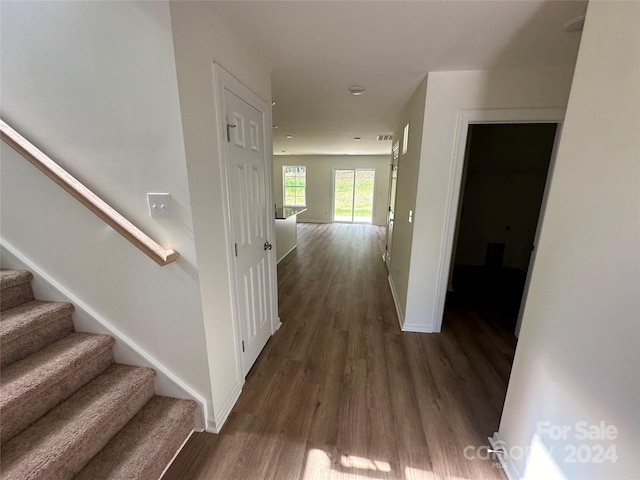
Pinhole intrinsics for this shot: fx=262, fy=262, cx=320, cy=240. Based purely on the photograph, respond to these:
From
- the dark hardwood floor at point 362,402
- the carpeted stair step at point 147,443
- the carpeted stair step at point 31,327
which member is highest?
the carpeted stair step at point 31,327

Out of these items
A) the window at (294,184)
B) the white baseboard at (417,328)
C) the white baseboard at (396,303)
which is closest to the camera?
the white baseboard at (417,328)

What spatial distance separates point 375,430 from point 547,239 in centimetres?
138

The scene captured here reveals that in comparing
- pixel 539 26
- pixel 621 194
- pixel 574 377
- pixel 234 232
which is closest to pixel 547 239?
pixel 621 194

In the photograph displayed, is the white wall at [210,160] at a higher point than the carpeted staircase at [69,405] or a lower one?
higher

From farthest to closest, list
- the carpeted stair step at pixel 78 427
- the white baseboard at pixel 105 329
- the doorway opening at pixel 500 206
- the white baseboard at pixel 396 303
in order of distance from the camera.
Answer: the doorway opening at pixel 500 206
the white baseboard at pixel 396 303
the white baseboard at pixel 105 329
the carpeted stair step at pixel 78 427

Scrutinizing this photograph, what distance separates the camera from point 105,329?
148 centimetres

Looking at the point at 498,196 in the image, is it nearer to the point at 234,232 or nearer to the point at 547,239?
the point at 547,239

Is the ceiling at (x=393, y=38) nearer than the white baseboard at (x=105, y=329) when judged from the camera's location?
Yes

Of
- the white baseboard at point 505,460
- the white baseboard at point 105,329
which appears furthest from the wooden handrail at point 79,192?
the white baseboard at point 505,460

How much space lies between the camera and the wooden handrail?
116cm

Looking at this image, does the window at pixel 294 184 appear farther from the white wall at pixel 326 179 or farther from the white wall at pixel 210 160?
the white wall at pixel 210 160

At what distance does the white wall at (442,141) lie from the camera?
198 cm

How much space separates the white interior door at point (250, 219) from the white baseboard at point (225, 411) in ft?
0.47

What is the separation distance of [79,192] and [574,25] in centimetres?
259
